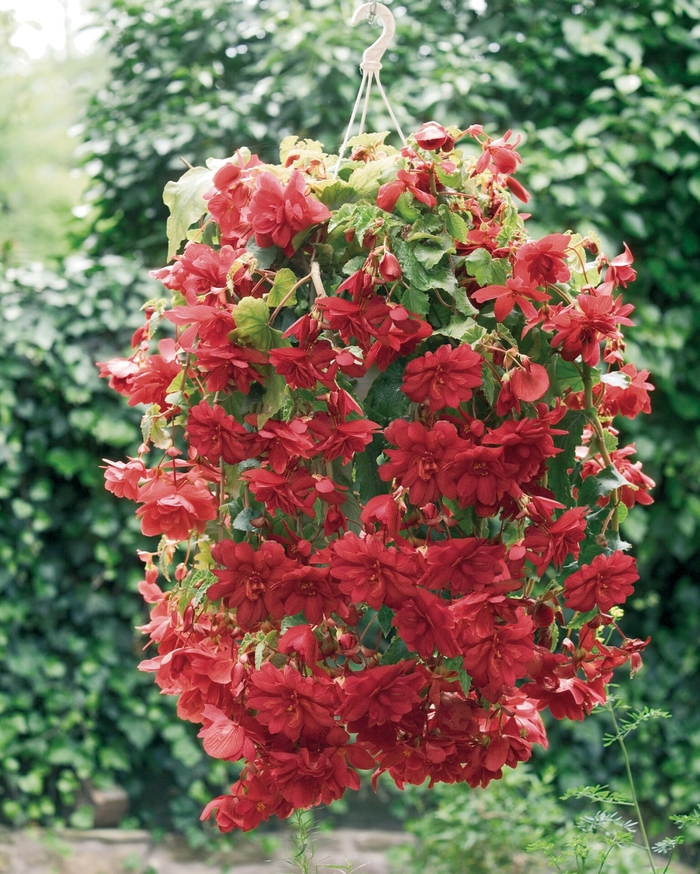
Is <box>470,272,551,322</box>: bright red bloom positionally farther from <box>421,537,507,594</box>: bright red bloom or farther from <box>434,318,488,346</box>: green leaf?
<box>421,537,507,594</box>: bright red bloom

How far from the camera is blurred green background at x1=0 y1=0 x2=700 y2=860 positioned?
219 cm

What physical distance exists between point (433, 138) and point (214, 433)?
1.05 feet

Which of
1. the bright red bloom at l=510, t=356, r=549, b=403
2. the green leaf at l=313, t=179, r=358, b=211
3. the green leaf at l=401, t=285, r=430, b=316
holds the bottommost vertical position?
the bright red bloom at l=510, t=356, r=549, b=403

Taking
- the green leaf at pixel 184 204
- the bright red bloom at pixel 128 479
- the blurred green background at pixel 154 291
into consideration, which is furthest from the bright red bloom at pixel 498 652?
the blurred green background at pixel 154 291

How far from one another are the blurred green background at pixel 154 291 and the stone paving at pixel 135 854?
0.18 feet

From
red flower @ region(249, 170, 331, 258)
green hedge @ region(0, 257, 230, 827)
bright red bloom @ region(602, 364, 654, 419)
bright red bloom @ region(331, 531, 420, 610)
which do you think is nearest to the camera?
bright red bloom @ region(331, 531, 420, 610)

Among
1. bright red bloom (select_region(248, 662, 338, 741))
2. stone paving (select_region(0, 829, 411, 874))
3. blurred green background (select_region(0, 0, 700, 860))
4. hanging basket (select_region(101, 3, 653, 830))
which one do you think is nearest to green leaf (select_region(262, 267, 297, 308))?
hanging basket (select_region(101, 3, 653, 830))

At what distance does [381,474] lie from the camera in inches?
28.0

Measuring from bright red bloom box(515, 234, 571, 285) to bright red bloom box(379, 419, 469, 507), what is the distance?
0.55ft

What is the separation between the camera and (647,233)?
2244 mm

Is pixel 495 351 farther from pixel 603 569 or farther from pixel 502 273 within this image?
pixel 603 569

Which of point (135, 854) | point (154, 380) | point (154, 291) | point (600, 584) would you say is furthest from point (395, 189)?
point (135, 854)

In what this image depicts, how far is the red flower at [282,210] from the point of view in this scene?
78cm

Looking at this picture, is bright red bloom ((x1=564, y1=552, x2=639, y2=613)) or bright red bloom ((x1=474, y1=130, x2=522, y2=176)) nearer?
bright red bloom ((x1=564, y1=552, x2=639, y2=613))
